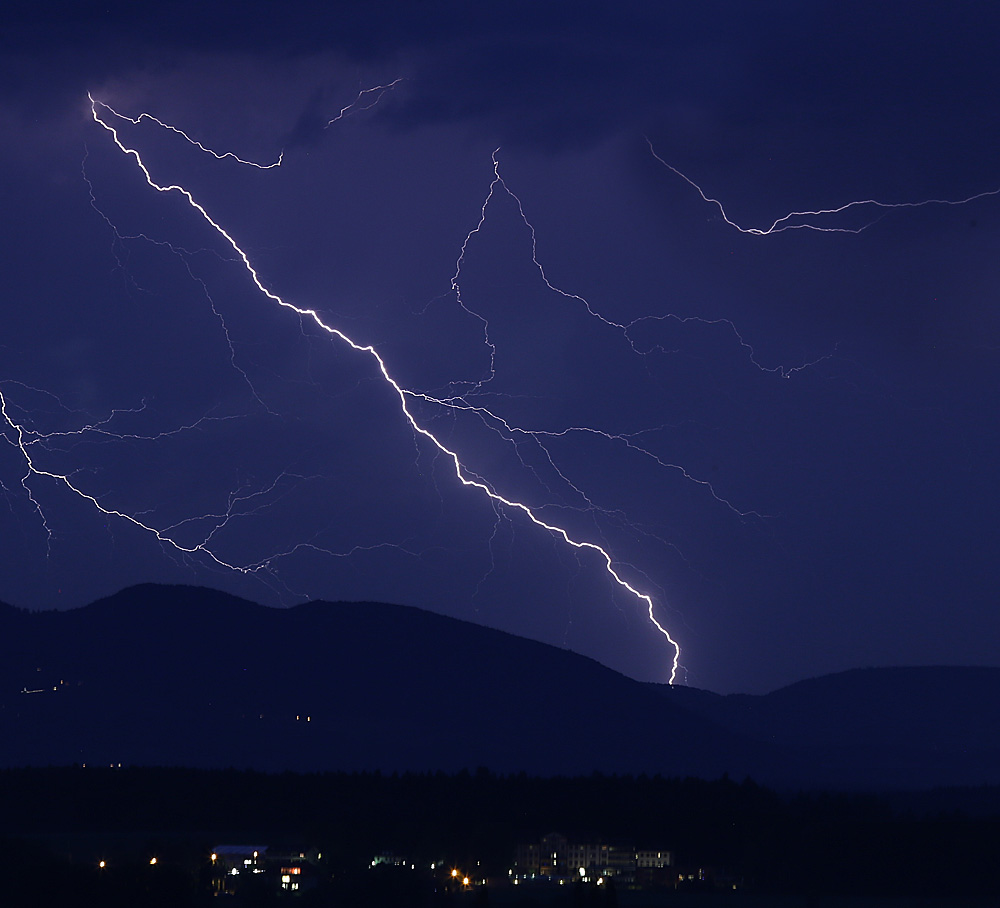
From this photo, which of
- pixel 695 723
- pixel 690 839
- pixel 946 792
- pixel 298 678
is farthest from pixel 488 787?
pixel 695 723

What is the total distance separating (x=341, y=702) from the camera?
555 ft

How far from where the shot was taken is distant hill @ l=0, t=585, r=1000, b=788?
15588 centimetres

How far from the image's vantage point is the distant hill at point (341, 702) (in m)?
156

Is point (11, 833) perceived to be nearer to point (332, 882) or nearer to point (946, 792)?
point (332, 882)

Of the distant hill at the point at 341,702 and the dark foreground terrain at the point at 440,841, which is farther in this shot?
the distant hill at the point at 341,702

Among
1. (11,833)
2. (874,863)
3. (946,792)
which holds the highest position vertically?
(946,792)

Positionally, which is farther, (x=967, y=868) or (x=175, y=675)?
(x=175, y=675)

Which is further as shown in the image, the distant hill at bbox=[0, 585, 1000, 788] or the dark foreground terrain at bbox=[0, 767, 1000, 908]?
the distant hill at bbox=[0, 585, 1000, 788]

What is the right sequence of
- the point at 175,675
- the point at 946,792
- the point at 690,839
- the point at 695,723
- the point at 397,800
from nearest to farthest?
1. the point at 690,839
2. the point at 397,800
3. the point at 946,792
4. the point at 175,675
5. the point at 695,723

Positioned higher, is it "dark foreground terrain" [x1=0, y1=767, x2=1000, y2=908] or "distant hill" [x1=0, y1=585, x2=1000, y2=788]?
"distant hill" [x1=0, y1=585, x2=1000, y2=788]

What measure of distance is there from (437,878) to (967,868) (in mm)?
18645

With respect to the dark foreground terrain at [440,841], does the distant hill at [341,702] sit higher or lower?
higher

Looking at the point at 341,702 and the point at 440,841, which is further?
the point at 341,702

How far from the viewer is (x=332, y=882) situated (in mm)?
49969
